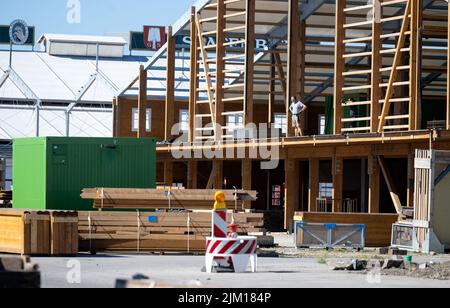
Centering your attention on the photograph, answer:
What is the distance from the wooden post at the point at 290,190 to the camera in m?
45.6

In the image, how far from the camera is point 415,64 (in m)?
39.7

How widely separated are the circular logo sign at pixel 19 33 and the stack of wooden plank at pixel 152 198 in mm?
69756

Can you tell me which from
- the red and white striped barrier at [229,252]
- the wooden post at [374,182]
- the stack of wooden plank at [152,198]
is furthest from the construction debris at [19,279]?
the wooden post at [374,182]

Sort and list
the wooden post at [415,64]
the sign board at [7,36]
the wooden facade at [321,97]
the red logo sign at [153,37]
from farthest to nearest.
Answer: the red logo sign at [153,37] < the sign board at [7,36] < the wooden facade at [321,97] < the wooden post at [415,64]

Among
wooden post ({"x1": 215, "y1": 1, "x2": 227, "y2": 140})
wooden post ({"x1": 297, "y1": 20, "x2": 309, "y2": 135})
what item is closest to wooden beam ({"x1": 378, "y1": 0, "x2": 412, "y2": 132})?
wooden post ({"x1": 297, "y1": 20, "x2": 309, "y2": 135})

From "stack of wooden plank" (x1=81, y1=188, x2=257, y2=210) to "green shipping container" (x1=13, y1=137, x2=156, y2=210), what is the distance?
1.63m

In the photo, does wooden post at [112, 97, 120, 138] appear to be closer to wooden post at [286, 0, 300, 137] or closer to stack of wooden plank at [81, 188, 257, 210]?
wooden post at [286, 0, 300, 137]

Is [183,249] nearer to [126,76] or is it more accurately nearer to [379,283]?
[379,283]

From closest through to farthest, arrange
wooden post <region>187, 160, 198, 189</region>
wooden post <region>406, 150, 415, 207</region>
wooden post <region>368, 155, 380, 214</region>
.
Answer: wooden post <region>406, 150, 415, 207</region>
wooden post <region>368, 155, 380, 214</region>
wooden post <region>187, 160, 198, 189</region>

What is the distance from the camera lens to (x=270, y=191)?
5959 centimetres

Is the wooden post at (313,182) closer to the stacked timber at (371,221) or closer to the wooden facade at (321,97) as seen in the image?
the wooden facade at (321,97)

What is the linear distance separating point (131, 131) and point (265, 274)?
39678 millimetres

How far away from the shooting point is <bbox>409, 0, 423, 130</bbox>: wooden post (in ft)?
130
